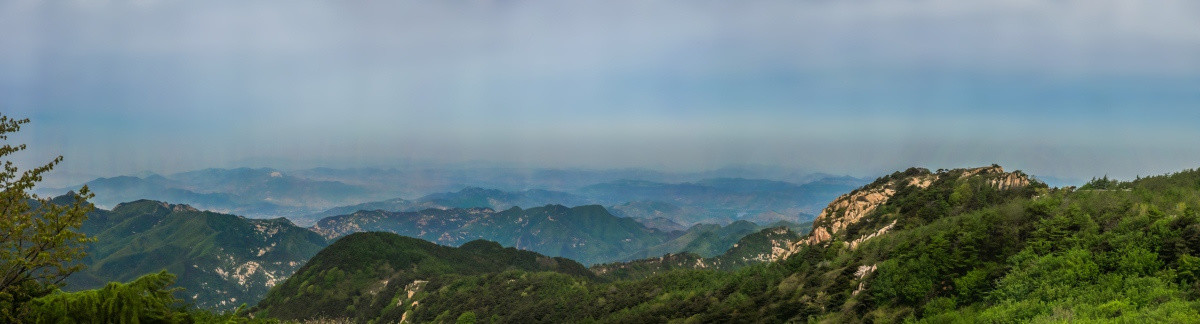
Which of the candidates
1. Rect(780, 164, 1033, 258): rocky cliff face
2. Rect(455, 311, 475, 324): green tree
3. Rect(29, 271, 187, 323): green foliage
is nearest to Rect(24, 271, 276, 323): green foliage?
Rect(29, 271, 187, 323): green foliage

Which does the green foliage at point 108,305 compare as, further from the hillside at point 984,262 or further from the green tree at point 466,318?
the green tree at point 466,318

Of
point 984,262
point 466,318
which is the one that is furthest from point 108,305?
point 466,318

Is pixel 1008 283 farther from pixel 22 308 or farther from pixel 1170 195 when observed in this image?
pixel 22 308

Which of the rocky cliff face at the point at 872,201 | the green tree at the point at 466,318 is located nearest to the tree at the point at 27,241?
the rocky cliff face at the point at 872,201

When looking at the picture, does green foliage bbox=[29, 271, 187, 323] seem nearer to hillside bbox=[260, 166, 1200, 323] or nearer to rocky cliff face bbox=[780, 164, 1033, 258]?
hillside bbox=[260, 166, 1200, 323]

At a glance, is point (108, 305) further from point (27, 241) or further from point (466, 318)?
point (466, 318)

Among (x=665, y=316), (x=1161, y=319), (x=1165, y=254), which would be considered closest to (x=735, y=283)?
(x=665, y=316)

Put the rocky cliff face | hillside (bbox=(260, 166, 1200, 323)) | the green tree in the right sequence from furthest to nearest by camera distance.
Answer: the green tree → the rocky cliff face → hillside (bbox=(260, 166, 1200, 323))
